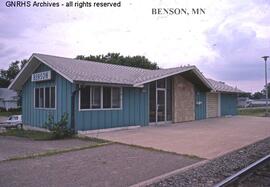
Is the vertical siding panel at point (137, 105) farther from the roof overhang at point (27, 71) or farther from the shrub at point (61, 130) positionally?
the roof overhang at point (27, 71)

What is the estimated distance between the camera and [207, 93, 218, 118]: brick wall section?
86.2 ft

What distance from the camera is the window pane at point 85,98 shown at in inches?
621

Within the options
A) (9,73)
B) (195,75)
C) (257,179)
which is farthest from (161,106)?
(9,73)

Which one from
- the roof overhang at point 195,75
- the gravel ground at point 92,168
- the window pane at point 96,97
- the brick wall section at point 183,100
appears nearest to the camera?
the gravel ground at point 92,168

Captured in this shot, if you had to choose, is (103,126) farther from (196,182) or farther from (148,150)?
(196,182)

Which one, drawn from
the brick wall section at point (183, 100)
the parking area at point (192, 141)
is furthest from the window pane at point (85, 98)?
the brick wall section at point (183, 100)

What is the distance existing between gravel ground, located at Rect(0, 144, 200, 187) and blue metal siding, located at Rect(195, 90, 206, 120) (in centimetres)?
1360

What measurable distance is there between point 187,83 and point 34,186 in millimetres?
17443

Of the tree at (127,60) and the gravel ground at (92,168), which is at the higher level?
the tree at (127,60)

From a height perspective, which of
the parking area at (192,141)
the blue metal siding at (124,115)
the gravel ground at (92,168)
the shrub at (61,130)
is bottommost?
the gravel ground at (92,168)

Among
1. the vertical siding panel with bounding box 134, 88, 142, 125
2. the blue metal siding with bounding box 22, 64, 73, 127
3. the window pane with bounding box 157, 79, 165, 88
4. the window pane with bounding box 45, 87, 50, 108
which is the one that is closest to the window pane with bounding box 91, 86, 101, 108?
the blue metal siding with bounding box 22, 64, 73, 127

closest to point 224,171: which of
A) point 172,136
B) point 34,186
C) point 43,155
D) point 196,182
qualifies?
point 196,182

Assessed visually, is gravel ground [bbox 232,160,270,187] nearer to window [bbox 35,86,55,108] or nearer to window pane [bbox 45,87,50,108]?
window [bbox 35,86,55,108]

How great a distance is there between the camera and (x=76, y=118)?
15.4 metres
